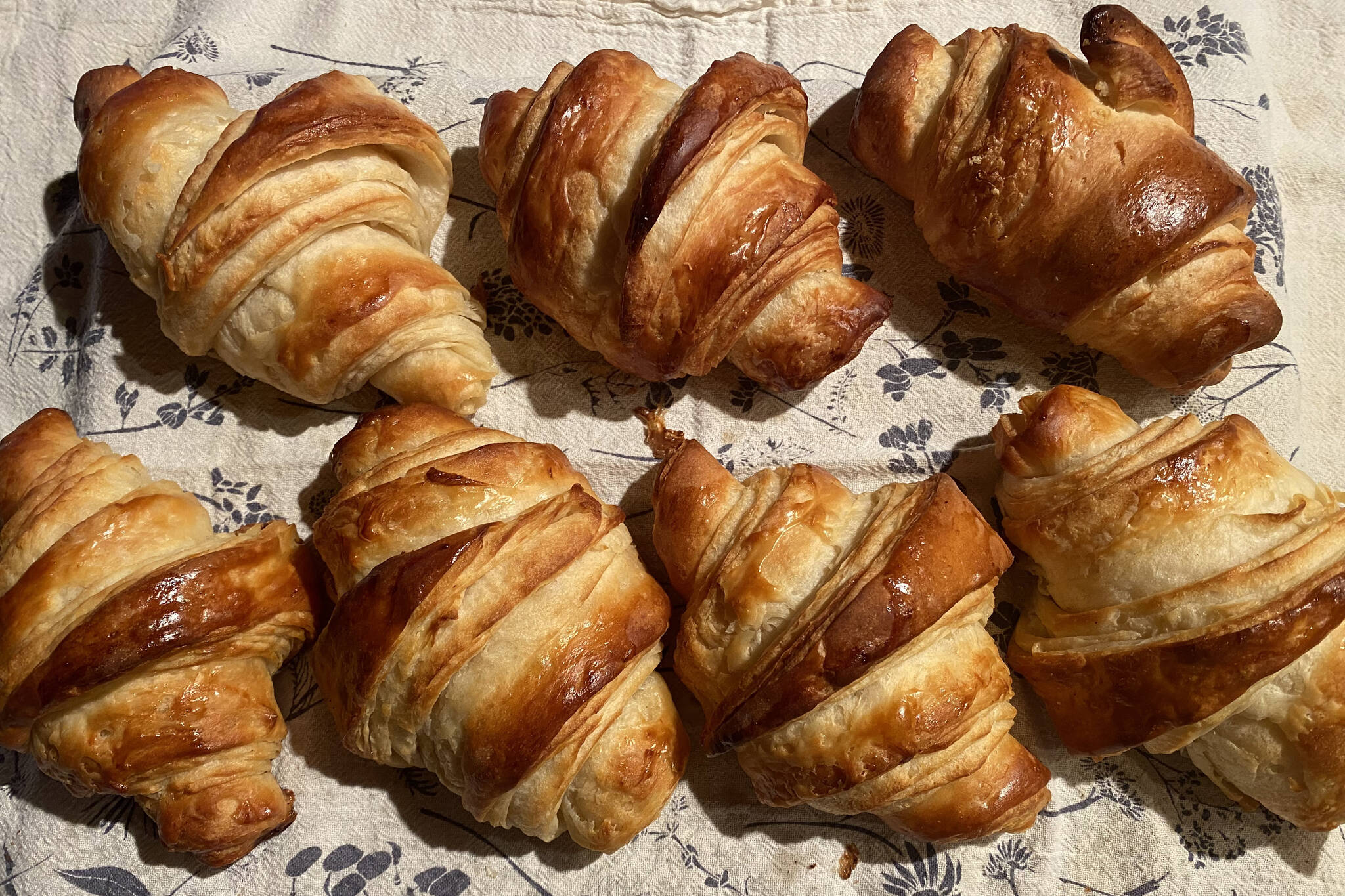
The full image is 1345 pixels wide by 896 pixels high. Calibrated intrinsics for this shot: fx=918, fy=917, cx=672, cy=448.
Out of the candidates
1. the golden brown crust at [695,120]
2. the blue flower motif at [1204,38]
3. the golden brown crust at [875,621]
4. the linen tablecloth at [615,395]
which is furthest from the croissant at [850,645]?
the blue flower motif at [1204,38]

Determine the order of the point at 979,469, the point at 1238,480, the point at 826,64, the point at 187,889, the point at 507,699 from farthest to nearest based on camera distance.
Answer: the point at 826,64
the point at 979,469
the point at 187,889
the point at 1238,480
the point at 507,699

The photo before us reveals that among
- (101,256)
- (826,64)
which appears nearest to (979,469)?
(826,64)

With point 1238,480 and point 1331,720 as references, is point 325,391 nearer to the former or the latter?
point 1238,480

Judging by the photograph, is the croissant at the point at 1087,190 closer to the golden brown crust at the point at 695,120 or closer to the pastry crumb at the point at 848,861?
the golden brown crust at the point at 695,120

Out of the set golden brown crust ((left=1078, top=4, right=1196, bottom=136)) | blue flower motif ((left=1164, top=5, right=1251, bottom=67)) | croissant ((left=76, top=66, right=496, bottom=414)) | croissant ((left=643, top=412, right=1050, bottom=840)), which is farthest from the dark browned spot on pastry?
blue flower motif ((left=1164, top=5, right=1251, bottom=67))

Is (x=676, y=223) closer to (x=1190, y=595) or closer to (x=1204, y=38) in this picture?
(x=1190, y=595)

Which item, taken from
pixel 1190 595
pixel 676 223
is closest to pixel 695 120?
pixel 676 223

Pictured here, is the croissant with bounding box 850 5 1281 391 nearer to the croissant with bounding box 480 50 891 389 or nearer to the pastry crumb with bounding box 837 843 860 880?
the croissant with bounding box 480 50 891 389
